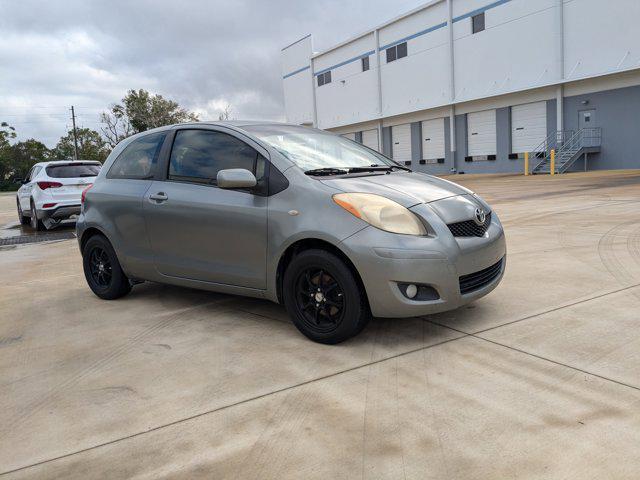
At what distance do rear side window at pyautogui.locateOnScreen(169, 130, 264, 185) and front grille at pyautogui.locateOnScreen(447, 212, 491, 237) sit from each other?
1.52 meters

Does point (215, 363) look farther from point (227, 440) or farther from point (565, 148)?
point (565, 148)

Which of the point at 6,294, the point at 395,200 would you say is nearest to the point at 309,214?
the point at 395,200

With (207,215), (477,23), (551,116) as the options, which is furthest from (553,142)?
(207,215)

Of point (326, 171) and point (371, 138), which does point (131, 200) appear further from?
point (371, 138)

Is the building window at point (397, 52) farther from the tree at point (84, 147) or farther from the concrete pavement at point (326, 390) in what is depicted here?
the tree at point (84, 147)

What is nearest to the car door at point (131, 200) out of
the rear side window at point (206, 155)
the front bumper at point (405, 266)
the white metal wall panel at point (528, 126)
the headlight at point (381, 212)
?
the rear side window at point (206, 155)

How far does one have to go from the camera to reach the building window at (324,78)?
44331 millimetres

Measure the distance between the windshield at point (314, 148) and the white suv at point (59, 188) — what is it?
8617 millimetres

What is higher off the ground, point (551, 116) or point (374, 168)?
point (551, 116)

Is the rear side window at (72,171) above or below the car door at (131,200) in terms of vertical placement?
above

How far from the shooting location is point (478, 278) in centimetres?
391

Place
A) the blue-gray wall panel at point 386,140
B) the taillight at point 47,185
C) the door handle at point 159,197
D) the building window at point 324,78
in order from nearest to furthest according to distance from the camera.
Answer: the door handle at point 159,197 < the taillight at point 47,185 < the blue-gray wall panel at point 386,140 < the building window at point 324,78

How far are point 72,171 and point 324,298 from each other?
10556mm

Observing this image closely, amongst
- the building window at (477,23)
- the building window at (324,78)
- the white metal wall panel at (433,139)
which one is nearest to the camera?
the building window at (477,23)
